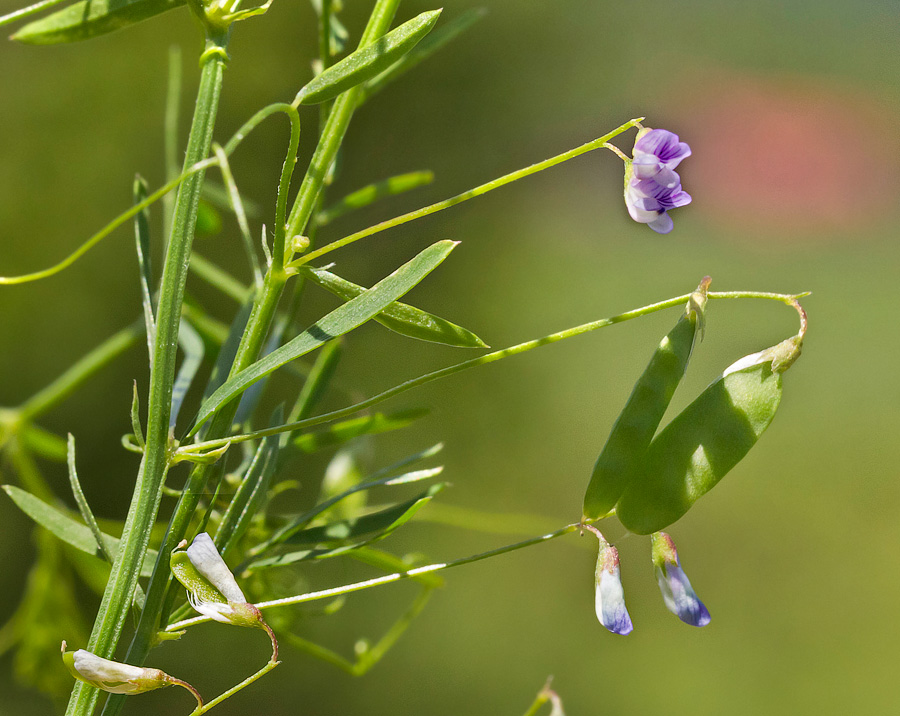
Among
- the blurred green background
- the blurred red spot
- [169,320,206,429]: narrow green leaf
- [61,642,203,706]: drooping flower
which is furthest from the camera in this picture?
the blurred red spot

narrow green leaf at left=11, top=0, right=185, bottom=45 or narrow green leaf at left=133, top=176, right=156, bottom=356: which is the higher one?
narrow green leaf at left=11, top=0, right=185, bottom=45

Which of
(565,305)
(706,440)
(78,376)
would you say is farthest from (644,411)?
(565,305)

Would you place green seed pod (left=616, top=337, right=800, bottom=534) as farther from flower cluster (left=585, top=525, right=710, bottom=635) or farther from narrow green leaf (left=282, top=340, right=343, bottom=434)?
narrow green leaf (left=282, top=340, right=343, bottom=434)

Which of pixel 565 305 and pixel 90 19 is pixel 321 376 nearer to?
pixel 90 19

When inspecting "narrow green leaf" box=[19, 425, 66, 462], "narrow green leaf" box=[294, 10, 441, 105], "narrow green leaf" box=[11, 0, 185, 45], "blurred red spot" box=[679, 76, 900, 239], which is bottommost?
"blurred red spot" box=[679, 76, 900, 239]

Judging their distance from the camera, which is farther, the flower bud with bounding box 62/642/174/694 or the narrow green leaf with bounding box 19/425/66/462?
the narrow green leaf with bounding box 19/425/66/462

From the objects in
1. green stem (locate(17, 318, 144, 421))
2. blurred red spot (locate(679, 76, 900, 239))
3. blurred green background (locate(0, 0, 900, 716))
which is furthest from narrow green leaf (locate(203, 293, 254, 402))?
blurred red spot (locate(679, 76, 900, 239))
